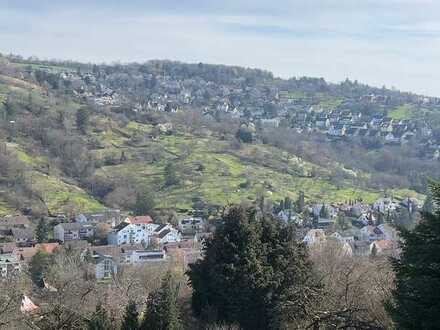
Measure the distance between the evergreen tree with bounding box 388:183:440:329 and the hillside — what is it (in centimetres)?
4654

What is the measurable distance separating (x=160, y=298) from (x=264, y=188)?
49.8m

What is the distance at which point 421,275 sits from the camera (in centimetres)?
896

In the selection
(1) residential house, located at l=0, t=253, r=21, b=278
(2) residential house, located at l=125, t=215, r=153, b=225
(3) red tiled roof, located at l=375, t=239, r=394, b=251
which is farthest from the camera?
(2) residential house, located at l=125, t=215, r=153, b=225

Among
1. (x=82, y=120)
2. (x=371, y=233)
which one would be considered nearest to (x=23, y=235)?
(x=371, y=233)

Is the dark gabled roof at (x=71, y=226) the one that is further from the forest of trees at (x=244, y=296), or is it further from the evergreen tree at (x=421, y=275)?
the evergreen tree at (x=421, y=275)

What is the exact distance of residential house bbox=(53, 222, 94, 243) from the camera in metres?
47.7


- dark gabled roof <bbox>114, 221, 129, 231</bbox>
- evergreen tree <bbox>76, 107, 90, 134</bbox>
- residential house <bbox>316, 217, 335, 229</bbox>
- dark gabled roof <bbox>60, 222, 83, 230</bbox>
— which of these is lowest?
residential house <bbox>316, 217, 335, 229</bbox>

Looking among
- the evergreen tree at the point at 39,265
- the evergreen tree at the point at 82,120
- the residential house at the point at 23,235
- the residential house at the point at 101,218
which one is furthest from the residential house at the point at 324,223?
the evergreen tree at the point at 82,120

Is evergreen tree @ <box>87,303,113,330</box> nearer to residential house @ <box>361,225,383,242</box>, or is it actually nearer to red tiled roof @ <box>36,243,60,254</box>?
red tiled roof @ <box>36,243,60,254</box>

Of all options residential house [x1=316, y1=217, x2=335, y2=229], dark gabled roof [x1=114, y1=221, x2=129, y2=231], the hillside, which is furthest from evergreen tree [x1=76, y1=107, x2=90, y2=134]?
residential house [x1=316, y1=217, x2=335, y2=229]

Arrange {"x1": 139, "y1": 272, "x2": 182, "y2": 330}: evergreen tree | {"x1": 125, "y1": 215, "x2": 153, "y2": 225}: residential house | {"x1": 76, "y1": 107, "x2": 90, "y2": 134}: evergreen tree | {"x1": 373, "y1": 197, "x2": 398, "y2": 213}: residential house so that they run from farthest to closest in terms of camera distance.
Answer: {"x1": 76, "y1": 107, "x2": 90, "y2": 134}: evergreen tree < {"x1": 373, "y1": 197, "x2": 398, "y2": 213}: residential house < {"x1": 125, "y1": 215, "x2": 153, "y2": 225}: residential house < {"x1": 139, "y1": 272, "x2": 182, "y2": 330}: evergreen tree

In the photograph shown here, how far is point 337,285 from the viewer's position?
1964cm

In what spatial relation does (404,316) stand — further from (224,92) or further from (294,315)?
(224,92)

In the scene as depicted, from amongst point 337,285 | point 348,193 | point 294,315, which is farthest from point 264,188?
point 294,315
